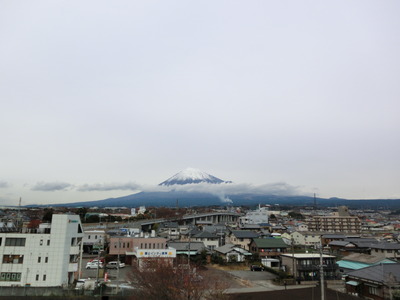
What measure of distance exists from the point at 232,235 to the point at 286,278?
64.8ft

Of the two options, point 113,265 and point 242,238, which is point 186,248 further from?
point 242,238

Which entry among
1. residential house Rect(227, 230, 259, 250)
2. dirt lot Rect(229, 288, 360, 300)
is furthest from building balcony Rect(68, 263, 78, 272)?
residential house Rect(227, 230, 259, 250)

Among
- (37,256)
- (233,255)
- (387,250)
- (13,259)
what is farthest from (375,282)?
(13,259)

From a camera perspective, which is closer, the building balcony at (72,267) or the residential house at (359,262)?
the building balcony at (72,267)

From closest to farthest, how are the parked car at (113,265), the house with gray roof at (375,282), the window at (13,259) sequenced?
the house with gray roof at (375,282) → the window at (13,259) → the parked car at (113,265)

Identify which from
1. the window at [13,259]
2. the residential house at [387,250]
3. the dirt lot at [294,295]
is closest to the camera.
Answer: the dirt lot at [294,295]

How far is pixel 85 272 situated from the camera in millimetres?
27906

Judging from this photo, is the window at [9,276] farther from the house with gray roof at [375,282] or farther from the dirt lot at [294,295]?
the house with gray roof at [375,282]

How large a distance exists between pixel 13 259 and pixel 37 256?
1.63 metres

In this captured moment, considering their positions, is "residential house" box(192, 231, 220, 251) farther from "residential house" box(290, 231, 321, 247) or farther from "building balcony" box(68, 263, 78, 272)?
"building balcony" box(68, 263, 78, 272)

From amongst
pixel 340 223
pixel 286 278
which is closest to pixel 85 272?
pixel 286 278

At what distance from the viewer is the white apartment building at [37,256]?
20609mm

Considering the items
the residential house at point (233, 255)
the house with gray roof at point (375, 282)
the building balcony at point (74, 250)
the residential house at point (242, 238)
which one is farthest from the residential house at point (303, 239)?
the building balcony at point (74, 250)

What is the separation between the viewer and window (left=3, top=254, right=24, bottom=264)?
20781 mm
